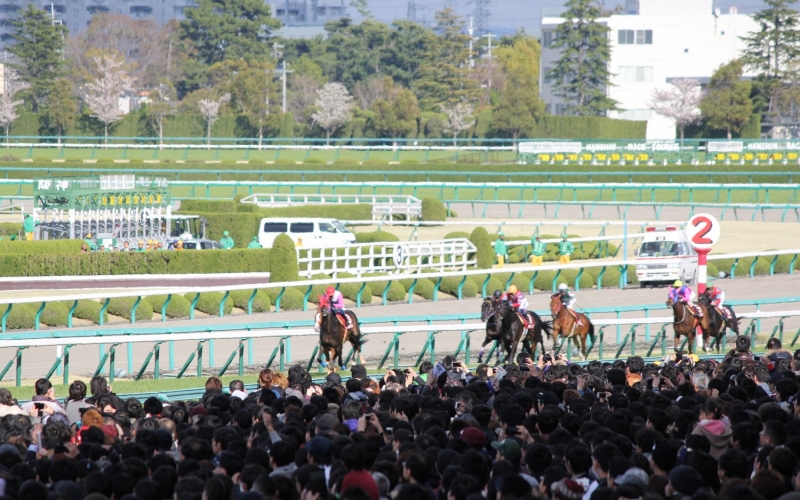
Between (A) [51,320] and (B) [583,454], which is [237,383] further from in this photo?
(A) [51,320]

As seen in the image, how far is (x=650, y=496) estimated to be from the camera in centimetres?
482

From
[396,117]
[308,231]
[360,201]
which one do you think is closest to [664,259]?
[308,231]

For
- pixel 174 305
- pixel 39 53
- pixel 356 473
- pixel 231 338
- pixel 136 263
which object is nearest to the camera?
pixel 356 473

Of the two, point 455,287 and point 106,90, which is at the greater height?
point 106,90

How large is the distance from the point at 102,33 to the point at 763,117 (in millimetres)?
52593

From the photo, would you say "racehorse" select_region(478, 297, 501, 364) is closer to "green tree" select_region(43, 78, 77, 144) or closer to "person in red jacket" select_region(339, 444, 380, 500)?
"person in red jacket" select_region(339, 444, 380, 500)

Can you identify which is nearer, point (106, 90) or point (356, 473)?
point (356, 473)

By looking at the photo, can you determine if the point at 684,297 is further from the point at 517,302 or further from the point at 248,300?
the point at 248,300

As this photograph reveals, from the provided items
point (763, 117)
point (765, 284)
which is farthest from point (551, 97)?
point (765, 284)

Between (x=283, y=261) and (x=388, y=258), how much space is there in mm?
4032

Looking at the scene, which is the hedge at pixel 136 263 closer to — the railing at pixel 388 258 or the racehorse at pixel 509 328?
the railing at pixel 388 258

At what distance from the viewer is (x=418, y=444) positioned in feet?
19.9

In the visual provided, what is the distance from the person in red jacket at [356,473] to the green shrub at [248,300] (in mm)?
15183

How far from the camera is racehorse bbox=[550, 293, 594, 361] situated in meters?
15.0
